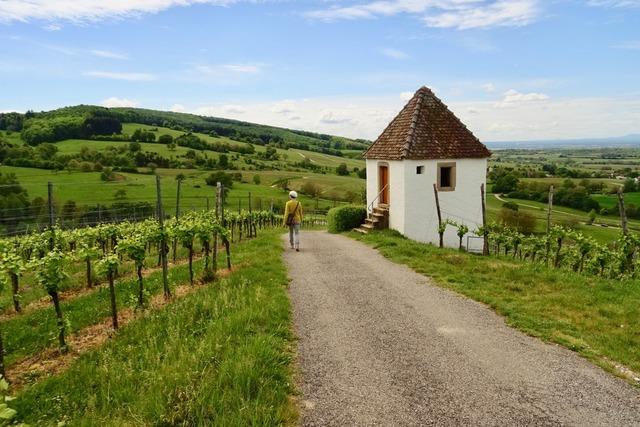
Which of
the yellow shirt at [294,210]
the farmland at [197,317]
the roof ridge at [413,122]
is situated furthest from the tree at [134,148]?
the yellow shirt at [294,210]

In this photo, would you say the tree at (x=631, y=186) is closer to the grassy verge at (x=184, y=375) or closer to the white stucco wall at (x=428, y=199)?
the white stucco wall at (x=428, y=199)

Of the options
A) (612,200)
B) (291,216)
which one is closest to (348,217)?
(291,216)

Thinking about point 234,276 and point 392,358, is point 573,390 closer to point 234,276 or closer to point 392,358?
point 392,358

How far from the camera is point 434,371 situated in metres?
6.24

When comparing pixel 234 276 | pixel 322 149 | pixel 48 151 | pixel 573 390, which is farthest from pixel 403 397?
pixel 322 149

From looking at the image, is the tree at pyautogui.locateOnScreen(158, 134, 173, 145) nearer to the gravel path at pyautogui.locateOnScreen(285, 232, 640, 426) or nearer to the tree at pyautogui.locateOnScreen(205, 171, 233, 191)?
the tree at pyautogui.locateOnScreen(205, 171, 233, 191)

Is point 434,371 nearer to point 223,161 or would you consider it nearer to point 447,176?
point 447,176

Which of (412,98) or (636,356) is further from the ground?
(412,98)

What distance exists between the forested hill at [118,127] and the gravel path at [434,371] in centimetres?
10263

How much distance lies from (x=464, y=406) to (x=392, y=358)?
146cm

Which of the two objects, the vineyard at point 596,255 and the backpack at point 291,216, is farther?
the backpack at point 291,216

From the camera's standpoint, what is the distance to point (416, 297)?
9.94 meters

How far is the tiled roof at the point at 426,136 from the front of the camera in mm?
19703

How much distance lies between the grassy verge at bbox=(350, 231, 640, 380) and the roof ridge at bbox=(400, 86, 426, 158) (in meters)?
6.45
